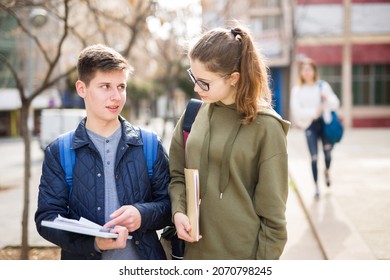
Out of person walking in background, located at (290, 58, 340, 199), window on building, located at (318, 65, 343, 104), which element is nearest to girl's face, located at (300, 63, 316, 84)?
person walking in background, located at (290, 58, 340, 199)

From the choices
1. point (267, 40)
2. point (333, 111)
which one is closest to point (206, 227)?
point (333, 111)

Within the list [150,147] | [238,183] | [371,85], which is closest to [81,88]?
[150,147]

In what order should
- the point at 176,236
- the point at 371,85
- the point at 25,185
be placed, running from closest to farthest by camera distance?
the point at 176,236, the point at 25,185, the point at 371,85

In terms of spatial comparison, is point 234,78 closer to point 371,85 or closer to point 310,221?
point 310,221

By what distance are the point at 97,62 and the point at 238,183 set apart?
2.50 feet

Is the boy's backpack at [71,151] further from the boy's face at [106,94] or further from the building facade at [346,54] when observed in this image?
the building facade at [346,54]

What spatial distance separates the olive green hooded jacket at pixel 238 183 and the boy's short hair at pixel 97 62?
0.42 metres

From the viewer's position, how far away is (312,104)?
262 inches

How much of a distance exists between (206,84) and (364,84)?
83.2 ft

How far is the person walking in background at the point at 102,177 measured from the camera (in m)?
2.28

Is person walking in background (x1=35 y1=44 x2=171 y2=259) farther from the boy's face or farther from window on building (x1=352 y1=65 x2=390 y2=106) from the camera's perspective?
window on building (x1=352 y1=65 x2=390 y2=106)

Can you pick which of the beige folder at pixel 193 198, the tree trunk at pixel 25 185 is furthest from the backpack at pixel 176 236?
the tree trunk at pixel 25 185

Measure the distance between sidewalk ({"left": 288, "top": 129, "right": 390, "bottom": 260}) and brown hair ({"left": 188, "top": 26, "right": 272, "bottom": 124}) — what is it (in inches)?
91.7

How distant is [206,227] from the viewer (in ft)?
7.76
